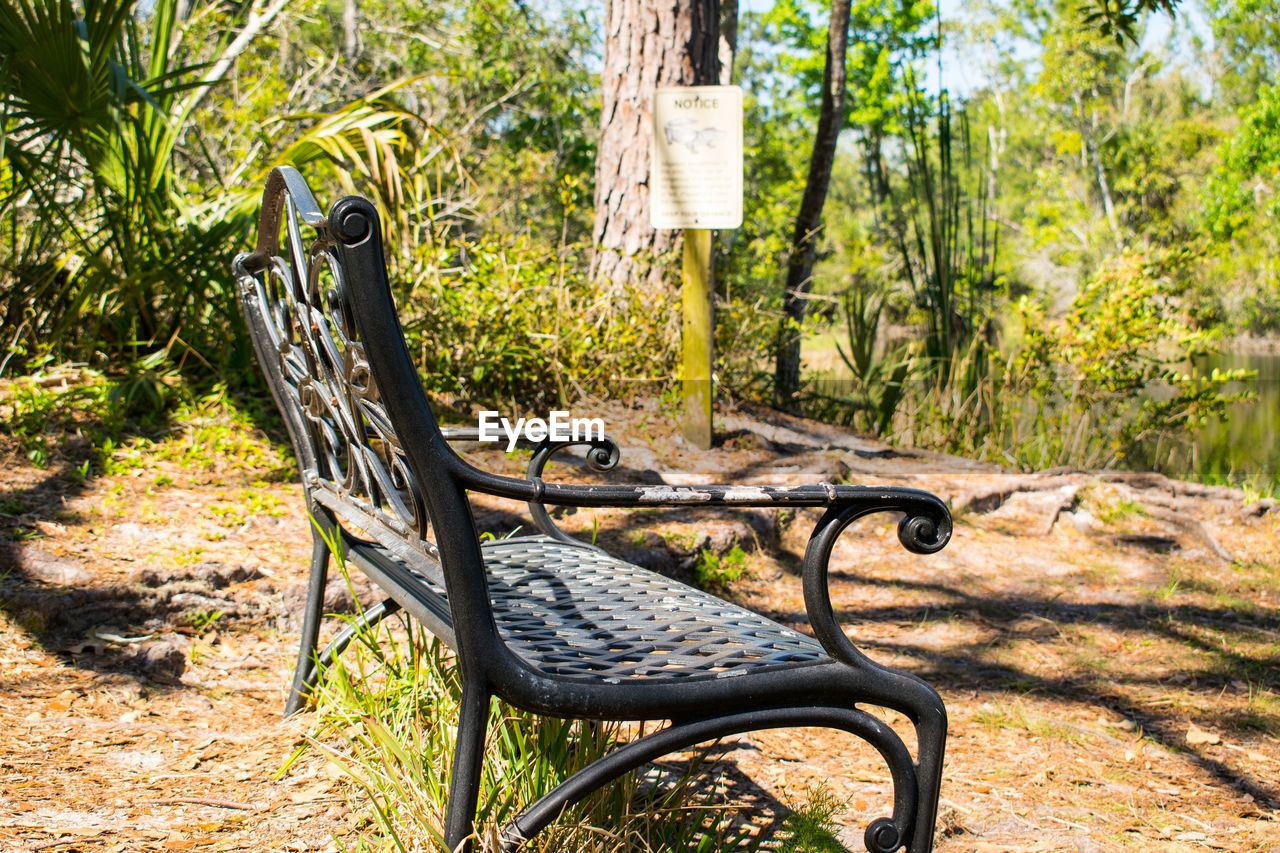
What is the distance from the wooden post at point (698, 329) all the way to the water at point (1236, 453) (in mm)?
3224

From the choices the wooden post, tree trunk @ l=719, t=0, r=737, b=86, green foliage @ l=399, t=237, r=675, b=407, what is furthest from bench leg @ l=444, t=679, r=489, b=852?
tree trunk @ l=719, t=0, r=737, b=86

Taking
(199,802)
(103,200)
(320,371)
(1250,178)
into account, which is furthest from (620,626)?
(1250,178)

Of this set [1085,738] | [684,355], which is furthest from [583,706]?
[684,355]

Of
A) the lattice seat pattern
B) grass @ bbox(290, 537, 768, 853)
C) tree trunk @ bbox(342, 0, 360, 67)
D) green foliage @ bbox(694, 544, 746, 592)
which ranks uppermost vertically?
tree trunk @ bbox(342, 0, 360, 67)

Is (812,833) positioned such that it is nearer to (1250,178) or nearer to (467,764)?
(467,764)

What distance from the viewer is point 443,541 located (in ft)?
3.42

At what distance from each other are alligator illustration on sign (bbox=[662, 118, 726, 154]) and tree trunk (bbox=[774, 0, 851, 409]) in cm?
213

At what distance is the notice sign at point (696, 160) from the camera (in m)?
4.52

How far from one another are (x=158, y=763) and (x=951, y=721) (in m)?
1.79

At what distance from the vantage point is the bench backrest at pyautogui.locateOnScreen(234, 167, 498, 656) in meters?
0.97

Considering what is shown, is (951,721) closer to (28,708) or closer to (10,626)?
(28,708)

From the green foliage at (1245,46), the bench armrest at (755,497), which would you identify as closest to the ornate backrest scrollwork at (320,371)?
the bench armrest at (755,497)

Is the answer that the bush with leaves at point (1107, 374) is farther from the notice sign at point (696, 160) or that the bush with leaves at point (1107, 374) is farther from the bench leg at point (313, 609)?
the bench leg at point (313, 609)

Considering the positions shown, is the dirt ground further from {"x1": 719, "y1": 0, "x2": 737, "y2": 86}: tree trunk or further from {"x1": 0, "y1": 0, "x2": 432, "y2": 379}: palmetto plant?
{"x1": 719, "y1": 0, "x2": 737, "y2": 86}: tree trunk
